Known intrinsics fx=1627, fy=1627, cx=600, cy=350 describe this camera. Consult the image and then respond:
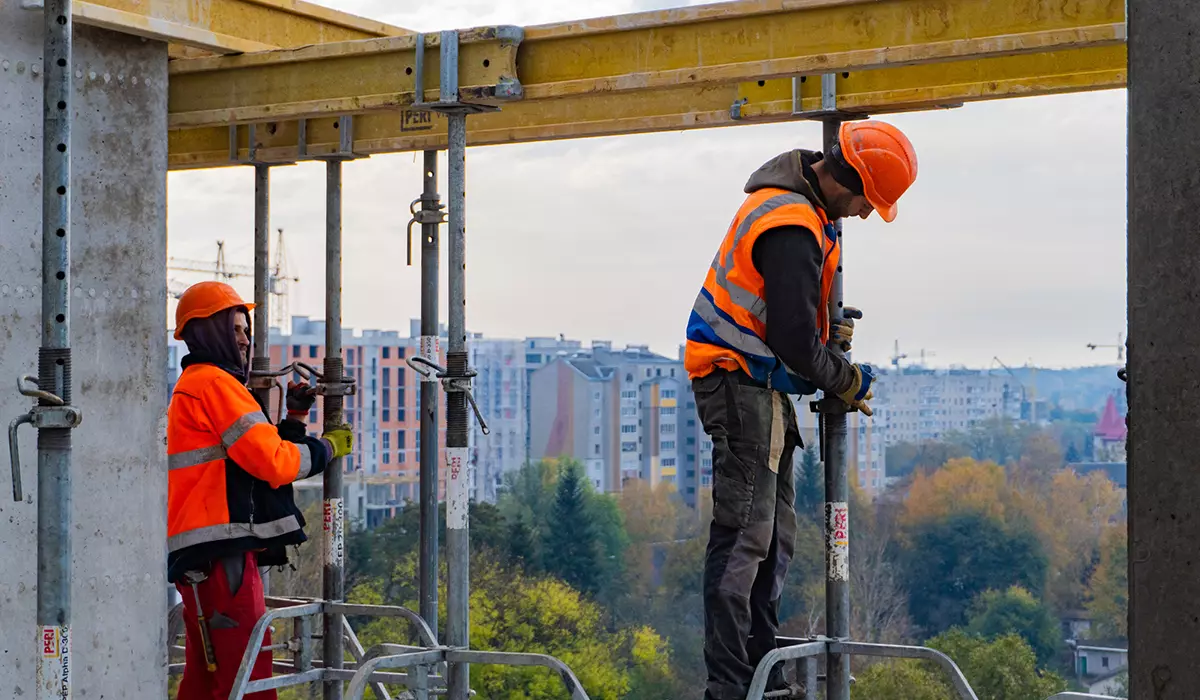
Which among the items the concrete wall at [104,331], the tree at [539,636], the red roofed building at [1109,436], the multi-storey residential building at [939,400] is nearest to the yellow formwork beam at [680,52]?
the concrete wall at [104,331]

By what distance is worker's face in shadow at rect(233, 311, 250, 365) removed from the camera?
6.75 m

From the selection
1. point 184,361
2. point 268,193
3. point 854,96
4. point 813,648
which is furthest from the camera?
point 268,193

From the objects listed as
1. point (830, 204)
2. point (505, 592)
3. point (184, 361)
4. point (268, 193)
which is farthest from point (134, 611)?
point (505, 592)

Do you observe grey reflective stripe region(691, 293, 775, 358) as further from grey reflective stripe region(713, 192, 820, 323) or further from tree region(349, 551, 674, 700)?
tree region(349, 551, 674, 700)

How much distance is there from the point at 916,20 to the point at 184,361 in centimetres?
335

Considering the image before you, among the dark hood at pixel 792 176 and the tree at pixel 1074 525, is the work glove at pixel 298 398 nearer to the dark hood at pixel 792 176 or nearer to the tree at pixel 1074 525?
the dark hood at pixel 792 176

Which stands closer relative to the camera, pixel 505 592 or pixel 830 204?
pixel 830 204

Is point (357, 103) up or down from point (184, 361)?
up

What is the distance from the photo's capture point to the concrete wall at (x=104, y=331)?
18.9 feet

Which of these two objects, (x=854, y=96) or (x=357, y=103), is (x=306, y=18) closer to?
(x=357, y=103)

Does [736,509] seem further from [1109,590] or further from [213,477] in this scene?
[1109,590]

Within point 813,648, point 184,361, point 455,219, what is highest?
point 455,219

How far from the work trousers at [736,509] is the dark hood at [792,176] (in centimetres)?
64

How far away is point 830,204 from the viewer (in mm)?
5391
